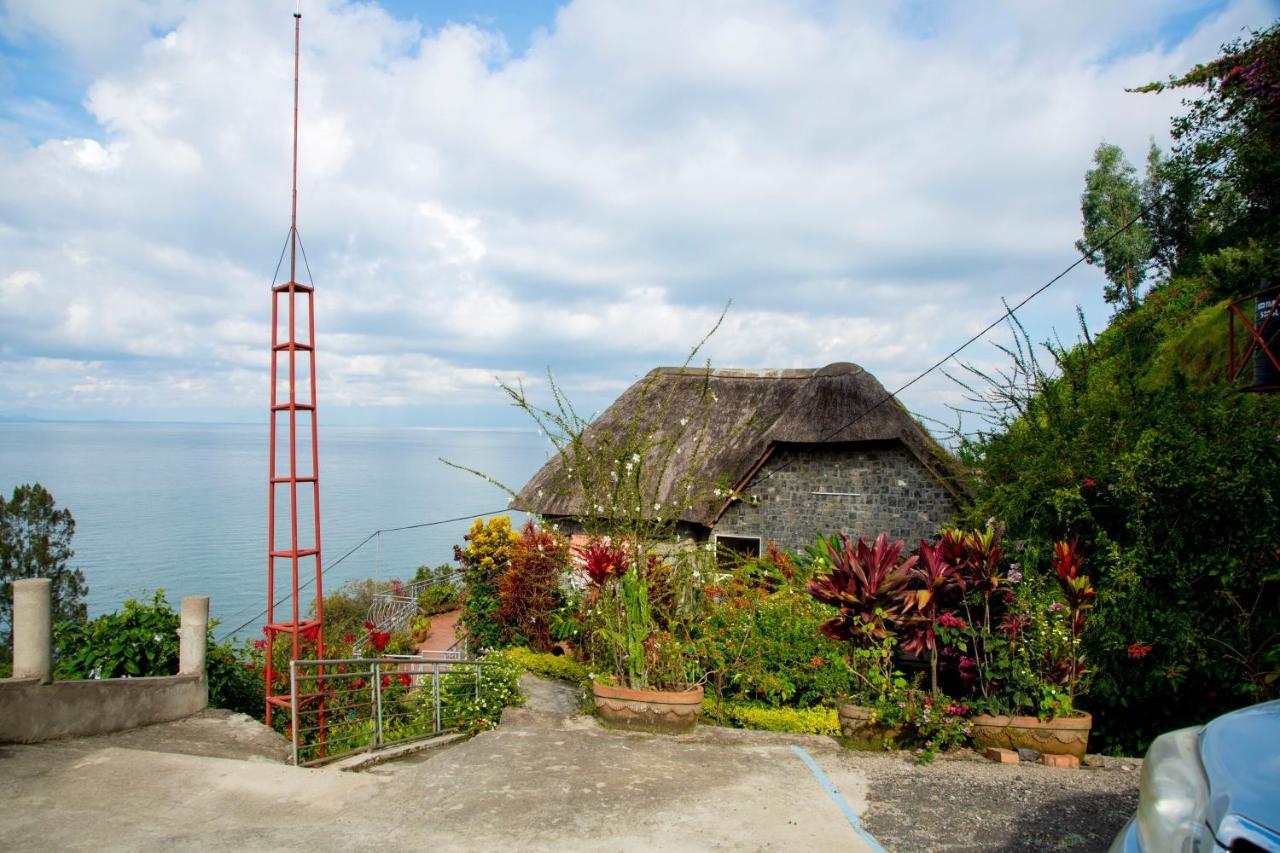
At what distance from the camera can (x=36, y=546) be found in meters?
30.7

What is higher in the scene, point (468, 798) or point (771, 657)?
point (771, 657)

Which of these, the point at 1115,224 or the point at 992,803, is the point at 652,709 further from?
the point at 1115,224

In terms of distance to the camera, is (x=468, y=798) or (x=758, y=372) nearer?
(x=468, y=798)

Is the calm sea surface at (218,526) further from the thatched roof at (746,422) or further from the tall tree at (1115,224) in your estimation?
the tall tree at (1115,224)

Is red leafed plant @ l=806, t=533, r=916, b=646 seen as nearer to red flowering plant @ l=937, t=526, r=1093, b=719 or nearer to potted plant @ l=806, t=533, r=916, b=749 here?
potted plant @ l=806, t=533, r=916, b=749

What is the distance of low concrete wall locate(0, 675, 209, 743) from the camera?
6.32m

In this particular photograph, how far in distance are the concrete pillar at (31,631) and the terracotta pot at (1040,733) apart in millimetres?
7131

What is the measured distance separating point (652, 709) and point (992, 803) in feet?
8.47

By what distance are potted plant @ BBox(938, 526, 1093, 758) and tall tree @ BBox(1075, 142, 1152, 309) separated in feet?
106

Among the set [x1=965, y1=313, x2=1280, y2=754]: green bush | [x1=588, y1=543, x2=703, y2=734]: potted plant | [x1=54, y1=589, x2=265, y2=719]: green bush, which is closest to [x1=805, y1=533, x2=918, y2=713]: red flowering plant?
[x1=588, y1=543, x2=703, y2=734]: potted plant

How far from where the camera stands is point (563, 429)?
9.16m

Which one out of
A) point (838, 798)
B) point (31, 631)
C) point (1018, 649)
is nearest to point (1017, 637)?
point (1018, 649)

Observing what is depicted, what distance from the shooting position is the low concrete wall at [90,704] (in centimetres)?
632

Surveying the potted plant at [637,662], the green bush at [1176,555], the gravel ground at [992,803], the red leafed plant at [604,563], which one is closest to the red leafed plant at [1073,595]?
the green bush at [1176,555]
